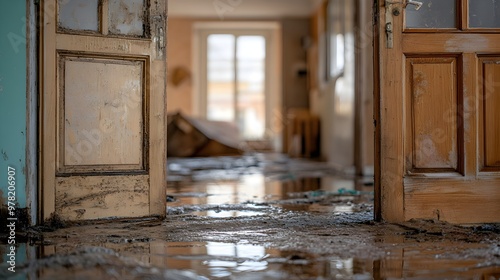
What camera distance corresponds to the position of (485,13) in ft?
10.4

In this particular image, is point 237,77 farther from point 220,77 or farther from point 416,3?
point 416,3

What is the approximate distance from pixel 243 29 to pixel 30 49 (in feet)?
37.8

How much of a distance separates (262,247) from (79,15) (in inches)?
61.1

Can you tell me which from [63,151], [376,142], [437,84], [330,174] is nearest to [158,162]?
[63,151]

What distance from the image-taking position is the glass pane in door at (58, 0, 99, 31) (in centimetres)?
305

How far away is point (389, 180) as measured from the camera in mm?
3064

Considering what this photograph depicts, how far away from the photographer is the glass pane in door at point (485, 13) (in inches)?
125

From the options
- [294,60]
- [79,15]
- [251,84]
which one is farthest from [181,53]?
[79,15]

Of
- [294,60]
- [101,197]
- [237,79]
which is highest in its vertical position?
[294,60]

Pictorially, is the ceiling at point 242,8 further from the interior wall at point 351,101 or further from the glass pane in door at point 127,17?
the glass pane in door at point 127,17

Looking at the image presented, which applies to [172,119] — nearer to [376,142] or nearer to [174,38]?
[174,38]

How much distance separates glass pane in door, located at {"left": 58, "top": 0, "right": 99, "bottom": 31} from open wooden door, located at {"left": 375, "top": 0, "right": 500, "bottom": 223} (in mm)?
1460

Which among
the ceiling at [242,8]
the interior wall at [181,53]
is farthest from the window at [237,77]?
the ceiling at [242,8]

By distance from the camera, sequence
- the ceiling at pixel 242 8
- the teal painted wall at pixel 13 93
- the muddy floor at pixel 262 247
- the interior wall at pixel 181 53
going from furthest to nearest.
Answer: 1. the interior wall at pixel 181 53
2. the ceiling at pixel 242 8
3. the teal painted wall at pixel 13 93
4. the muddy floor at pixel 262 247
